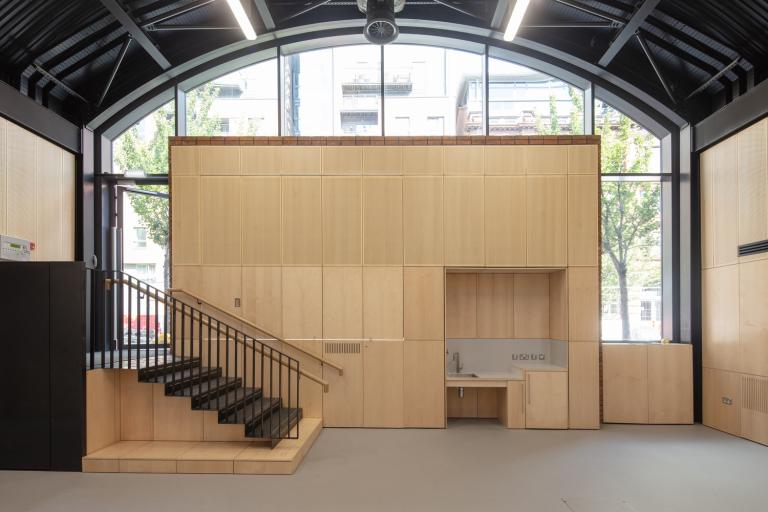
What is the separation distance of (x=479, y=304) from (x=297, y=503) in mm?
4040

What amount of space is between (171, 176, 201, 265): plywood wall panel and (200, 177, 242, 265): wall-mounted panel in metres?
0.08

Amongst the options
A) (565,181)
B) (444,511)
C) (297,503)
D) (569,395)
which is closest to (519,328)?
(569,395)

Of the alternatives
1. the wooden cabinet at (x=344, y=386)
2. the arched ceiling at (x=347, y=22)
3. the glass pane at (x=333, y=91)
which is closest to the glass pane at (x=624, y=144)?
the arched ceiling at (x=347, y=22)

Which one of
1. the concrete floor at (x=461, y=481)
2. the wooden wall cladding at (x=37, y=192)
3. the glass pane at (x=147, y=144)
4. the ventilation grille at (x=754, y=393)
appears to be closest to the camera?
the concrete floor at (x=461, y=481)

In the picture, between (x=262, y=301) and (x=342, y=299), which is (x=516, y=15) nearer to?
(x=342, y=299)

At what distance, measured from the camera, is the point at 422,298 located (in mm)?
6832

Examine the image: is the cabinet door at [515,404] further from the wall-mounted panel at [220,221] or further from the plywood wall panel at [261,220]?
the wall-mounted panel at [220,221]

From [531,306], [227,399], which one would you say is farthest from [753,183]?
[227,399]

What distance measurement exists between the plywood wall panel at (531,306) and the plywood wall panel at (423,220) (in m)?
1.42

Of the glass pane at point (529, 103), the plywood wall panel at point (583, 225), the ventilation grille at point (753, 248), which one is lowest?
the ventilation grille at point (753, 248)

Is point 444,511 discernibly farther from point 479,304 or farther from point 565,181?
point 565,181

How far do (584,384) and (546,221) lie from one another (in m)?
2.24

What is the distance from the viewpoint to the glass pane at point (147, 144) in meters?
Result: 7.76

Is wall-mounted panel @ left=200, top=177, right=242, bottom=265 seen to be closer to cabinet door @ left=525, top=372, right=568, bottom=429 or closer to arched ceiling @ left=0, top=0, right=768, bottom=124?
arched ceiling @ left=0, top=0, right=768, bottom=124
